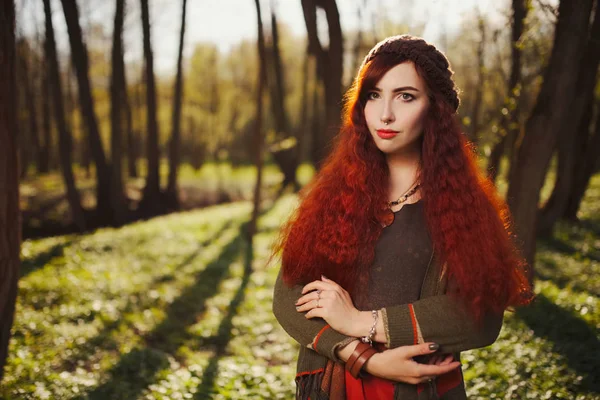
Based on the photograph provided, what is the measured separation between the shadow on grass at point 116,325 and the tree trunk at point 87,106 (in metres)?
5.16

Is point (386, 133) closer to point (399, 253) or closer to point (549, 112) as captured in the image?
point (399, 253)

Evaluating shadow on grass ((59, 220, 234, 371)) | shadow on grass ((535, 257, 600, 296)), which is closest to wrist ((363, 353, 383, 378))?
shadow on grass ((59, 220, 234, 371))

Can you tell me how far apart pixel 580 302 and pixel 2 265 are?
20.5 feet

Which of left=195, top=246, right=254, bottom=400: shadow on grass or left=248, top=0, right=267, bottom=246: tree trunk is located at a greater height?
left=248, top=0, right=267, bottom=246: tree trunk

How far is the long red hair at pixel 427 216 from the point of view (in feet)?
5.58

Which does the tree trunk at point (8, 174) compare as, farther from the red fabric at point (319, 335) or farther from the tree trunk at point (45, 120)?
the tree trunk at point (45, 120)

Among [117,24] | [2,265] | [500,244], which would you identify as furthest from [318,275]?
[117,24]

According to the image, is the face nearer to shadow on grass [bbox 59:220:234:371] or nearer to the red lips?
the red lips

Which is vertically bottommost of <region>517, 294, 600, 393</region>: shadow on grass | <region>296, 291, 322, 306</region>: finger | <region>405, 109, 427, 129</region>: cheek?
<region>517, 294, 600, 393</region>: shadow on grass

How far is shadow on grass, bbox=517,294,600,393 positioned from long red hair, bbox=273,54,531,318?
303 centimetres

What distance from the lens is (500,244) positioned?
172 centimetres

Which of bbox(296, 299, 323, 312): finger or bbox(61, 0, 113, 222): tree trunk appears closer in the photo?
bbox(296, 299, 323, 312): finger

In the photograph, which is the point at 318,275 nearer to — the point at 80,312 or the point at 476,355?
the point at 476,355

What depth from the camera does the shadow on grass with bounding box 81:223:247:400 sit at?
4.28 m
